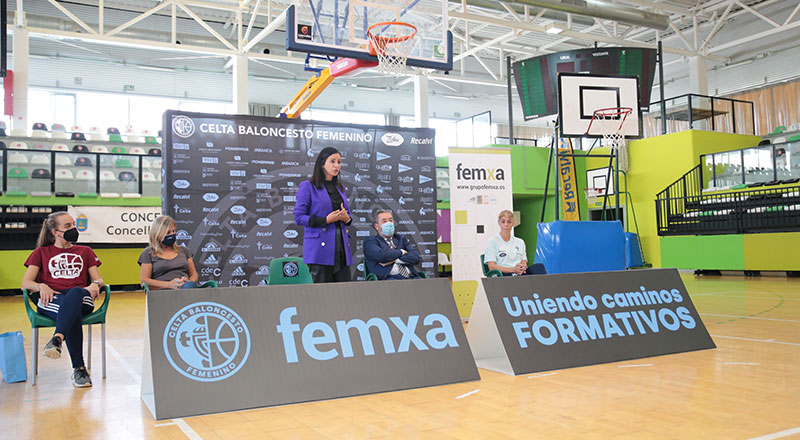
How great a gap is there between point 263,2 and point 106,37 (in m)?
3.58

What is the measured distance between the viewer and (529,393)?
326cm

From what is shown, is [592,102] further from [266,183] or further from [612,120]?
[266,183]

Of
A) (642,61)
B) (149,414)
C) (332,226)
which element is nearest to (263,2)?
(642,61)

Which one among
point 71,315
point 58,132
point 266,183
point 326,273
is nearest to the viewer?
point 71,315

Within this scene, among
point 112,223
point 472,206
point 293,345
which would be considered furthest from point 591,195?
point 293,345

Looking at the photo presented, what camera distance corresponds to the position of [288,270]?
4.79 meters

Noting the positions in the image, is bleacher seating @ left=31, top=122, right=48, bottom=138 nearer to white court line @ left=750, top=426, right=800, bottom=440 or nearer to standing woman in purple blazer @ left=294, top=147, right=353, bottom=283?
standing woman in purple blazer @ left=294, top=147, right=353, bottom=283

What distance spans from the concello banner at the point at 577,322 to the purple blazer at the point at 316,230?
4.01 ft

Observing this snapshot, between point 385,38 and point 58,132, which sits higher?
point 58,132

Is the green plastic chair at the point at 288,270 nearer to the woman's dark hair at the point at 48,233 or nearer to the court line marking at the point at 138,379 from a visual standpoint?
the court line marking at the point at 138,379

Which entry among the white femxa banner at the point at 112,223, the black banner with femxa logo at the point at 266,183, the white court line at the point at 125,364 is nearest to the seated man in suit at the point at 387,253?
the black banner with femxa logo at the point at 266,183

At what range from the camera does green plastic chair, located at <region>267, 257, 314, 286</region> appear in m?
4.73

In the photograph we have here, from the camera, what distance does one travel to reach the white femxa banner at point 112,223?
454 inches

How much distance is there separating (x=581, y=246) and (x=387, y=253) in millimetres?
3120
